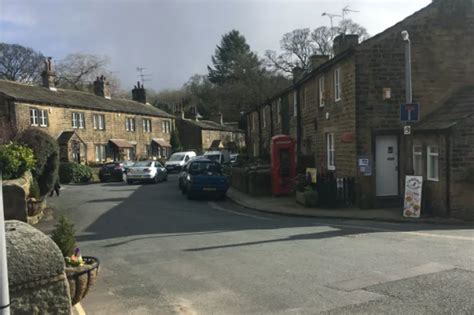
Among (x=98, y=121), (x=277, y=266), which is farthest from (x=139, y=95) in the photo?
(x=277, y=266)

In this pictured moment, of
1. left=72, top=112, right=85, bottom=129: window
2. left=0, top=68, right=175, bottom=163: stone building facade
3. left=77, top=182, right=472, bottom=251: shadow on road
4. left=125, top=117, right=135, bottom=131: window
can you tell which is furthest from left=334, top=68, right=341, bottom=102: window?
left=125, top=117, right=135, bottom=131: window

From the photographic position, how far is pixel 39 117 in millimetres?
40219

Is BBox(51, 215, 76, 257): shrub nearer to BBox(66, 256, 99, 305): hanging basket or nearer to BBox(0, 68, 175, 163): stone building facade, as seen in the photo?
BBox(66, 256, 99, 305): hanging basket

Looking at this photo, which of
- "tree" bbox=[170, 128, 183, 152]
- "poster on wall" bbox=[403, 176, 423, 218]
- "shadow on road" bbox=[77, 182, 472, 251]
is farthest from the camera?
"tree" bbox=[170, 128, 183, 152]

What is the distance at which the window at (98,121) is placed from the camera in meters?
47.8

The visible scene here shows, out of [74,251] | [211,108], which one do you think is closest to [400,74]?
[74,251]

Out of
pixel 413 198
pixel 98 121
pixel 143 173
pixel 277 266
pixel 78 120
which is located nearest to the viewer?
pixel 277 266

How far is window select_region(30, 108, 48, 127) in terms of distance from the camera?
39.2 meters

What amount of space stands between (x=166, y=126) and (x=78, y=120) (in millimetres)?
17715

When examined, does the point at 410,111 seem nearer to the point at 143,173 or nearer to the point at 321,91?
the point at 321,91

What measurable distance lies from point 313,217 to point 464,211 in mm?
4617

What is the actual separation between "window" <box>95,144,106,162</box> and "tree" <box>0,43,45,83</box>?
24.5 metres

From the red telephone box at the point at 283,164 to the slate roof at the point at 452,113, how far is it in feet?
20.0

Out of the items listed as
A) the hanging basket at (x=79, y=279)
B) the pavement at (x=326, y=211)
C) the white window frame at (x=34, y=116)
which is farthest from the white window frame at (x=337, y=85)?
the white window frame at (x=34, y=116)
